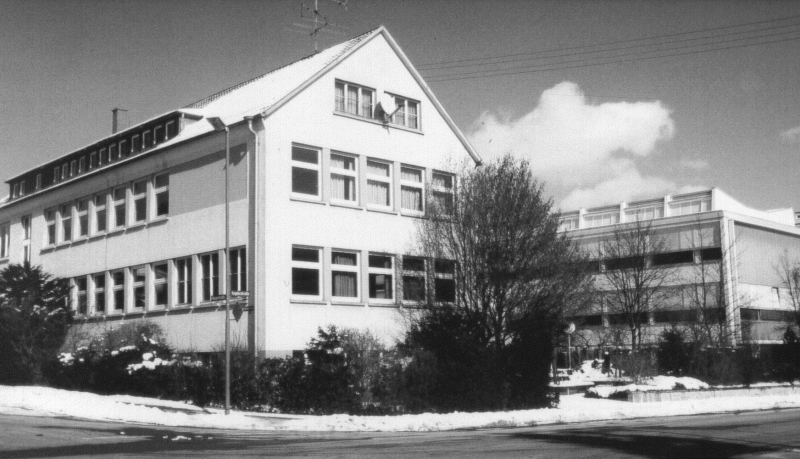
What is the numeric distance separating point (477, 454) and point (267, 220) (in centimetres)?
1650

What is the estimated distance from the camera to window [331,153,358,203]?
31398 millimetres

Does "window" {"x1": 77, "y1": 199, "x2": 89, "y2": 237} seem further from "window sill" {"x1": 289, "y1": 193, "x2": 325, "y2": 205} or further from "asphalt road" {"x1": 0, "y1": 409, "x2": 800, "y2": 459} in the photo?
"asphalt road" {"x1": 0, "y1": 409, "x2": 800, "y2": 459}

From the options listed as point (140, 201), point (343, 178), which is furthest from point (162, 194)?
point (343, 178)

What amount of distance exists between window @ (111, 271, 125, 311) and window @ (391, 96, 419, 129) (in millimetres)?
13247

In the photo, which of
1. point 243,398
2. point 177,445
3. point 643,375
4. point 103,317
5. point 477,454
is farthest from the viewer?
point 103,317

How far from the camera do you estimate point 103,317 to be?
36.5 m

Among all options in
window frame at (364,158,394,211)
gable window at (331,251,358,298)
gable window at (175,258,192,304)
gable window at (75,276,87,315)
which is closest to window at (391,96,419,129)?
window frame at (364,158,394,211)

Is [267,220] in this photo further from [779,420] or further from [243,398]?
[779,420]

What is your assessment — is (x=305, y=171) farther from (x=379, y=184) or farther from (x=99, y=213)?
(x=99, y=213)

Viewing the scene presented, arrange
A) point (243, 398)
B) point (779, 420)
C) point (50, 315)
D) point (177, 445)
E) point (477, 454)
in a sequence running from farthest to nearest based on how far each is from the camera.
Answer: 1. point (50, 315)
2. point (243, 398)
3. point (779, 420)
4. point (177, 445)
5. point (477, 454)

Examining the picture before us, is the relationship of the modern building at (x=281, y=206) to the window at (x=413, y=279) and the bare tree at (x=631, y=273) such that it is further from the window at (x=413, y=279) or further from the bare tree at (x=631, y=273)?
the bare tree at (x=631, y=273)

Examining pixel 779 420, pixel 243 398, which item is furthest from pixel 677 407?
pixel 243 398

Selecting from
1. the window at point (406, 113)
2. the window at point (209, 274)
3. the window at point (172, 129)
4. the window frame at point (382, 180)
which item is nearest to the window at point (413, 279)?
the window frame at point (382, 180)

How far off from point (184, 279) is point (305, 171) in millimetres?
6520
